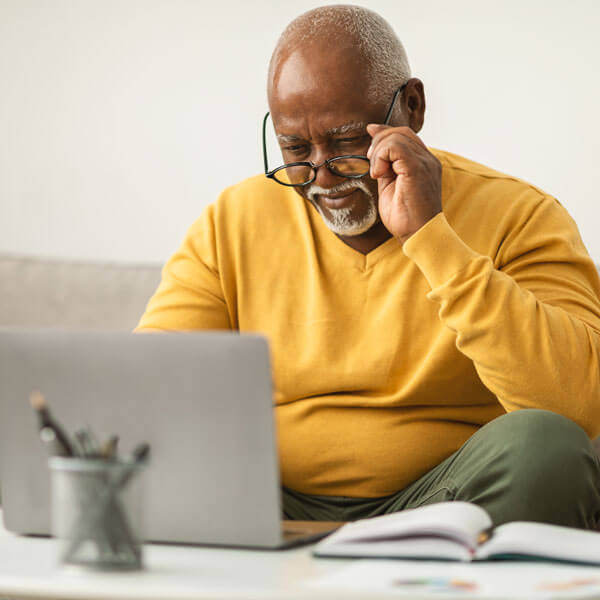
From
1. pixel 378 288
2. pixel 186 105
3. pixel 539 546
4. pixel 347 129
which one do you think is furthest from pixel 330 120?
pixel 186 105

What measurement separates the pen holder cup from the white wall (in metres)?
1.65

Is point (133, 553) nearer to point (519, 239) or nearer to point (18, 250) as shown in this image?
point (519, 239)

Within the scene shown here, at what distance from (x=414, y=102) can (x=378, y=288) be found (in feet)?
1.16

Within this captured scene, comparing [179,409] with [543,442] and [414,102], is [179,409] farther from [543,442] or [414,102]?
[414,102]

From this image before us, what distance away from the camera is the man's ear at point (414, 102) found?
170cm

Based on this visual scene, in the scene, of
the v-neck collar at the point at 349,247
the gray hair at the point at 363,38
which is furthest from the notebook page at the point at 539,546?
the gray hair at the point at 363,38

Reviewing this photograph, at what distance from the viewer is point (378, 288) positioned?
1.64m

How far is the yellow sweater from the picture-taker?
142 cm

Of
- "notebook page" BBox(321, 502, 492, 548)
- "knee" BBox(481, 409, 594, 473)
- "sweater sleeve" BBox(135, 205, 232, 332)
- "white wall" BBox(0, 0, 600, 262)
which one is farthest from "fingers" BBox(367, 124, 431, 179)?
"white wall" BBox(0, 0, 600, 262)

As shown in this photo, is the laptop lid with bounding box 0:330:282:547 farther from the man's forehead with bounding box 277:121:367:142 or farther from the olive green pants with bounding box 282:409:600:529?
the man's forehead with bounding box 277:121:367:142

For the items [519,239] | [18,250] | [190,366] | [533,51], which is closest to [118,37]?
[18,250]

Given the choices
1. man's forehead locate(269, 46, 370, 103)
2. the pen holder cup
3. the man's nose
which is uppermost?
man's forehead locate(269, 46, 370, 103)

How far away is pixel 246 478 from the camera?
0.92m

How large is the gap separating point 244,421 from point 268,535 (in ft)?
0.40
